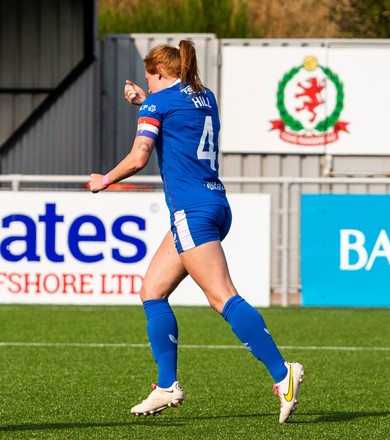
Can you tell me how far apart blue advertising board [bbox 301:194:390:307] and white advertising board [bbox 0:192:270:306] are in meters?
0.47

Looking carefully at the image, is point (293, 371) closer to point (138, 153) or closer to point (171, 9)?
point (138, 153)

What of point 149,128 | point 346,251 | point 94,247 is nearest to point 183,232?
point 149,128

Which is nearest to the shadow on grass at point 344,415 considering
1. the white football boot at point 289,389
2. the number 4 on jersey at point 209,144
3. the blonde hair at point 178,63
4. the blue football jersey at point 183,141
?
the white football boot at point 289,389

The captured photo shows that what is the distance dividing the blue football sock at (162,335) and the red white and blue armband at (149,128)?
2.82 feet

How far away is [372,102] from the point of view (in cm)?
2025

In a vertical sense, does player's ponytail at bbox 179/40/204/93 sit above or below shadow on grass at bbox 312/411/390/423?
above

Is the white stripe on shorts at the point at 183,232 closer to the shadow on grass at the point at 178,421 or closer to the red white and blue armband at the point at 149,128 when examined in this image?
the red white and blue armband at the point at 149,128

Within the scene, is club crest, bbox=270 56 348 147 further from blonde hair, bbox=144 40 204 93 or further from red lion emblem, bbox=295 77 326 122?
blonde hair, bbox=144 40 204 93

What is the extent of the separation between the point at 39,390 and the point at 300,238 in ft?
21.9

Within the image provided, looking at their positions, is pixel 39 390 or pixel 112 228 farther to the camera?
pixel 112 228

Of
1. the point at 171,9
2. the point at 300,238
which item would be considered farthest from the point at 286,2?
the point at 300,238

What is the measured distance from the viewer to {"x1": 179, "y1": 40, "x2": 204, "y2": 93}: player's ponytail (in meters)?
7.10

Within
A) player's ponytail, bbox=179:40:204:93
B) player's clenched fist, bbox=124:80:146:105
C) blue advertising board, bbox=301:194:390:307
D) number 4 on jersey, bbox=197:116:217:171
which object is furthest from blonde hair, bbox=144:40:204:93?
blue advertising board, bbox=301:194:390:307

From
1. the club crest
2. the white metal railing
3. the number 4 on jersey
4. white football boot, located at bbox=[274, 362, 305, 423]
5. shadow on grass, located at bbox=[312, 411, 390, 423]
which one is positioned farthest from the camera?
the club crest
